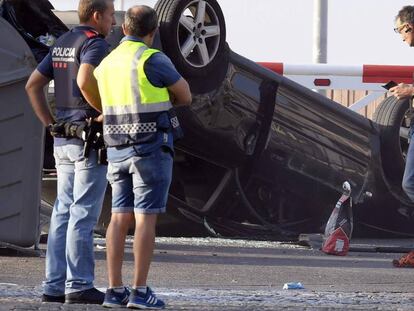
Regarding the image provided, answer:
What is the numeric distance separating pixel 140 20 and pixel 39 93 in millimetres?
819

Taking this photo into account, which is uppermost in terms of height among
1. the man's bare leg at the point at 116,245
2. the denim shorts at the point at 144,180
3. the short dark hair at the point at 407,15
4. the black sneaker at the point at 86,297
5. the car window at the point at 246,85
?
the short dark hair at the point at 407,15

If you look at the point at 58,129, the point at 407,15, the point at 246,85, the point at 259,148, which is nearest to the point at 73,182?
the point at 58,129

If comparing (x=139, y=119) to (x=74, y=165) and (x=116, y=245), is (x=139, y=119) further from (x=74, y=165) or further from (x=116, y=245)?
(x=116, y=245)

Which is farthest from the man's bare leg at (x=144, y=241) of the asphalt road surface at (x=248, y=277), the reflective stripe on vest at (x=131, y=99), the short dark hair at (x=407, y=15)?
the short dark hair at (x=407, y=15)

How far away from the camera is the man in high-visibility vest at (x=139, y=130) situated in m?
6.93

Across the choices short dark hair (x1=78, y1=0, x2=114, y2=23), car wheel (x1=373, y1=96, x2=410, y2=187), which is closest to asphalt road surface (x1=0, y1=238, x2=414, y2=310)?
car wheel (x1=373, y1=96, x2=410, y2=187)

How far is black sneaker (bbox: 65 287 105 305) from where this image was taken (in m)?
7.14

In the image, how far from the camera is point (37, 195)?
957 centimetres

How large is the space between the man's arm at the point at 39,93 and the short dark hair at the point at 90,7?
0.42 metres

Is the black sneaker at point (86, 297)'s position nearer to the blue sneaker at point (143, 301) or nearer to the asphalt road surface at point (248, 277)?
the asphalt road surface at point (248, 277)

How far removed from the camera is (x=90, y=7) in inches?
286

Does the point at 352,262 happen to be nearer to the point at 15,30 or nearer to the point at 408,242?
the point at 408,242

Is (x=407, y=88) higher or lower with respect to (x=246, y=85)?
higher

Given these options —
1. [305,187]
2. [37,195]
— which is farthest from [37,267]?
[305,187]
